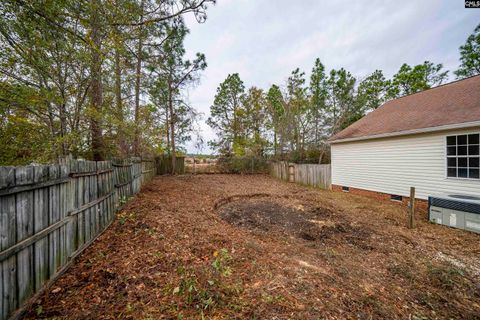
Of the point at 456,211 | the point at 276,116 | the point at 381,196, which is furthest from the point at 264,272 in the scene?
the point at 276,116

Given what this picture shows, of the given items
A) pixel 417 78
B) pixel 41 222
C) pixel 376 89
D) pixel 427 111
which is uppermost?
pixel 417 78

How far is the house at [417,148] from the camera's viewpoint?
18.8ft

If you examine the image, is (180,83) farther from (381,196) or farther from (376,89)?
(376,89)

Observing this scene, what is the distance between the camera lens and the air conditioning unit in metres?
4.36

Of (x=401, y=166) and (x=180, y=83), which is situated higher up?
(x=180, y=83)

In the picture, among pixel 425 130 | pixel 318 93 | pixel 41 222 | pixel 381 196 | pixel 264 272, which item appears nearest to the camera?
pixel 41 222

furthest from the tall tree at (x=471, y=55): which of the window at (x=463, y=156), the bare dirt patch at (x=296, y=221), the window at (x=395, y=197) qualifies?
the bare dirt patch at (x=296, y=221)

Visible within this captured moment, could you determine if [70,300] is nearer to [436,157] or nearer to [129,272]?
[129,272]

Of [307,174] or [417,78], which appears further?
[417,78]

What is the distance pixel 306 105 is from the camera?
→ 1609cm

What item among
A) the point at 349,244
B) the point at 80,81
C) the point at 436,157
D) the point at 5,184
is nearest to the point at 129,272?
the point at 5,184

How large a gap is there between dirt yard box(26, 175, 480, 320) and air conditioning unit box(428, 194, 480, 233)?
0.28 meters

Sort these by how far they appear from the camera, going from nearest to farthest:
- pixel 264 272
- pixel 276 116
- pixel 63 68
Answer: pixel 264 272 < pixel 63 68 < pixel 276 116

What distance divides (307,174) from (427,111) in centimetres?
592
